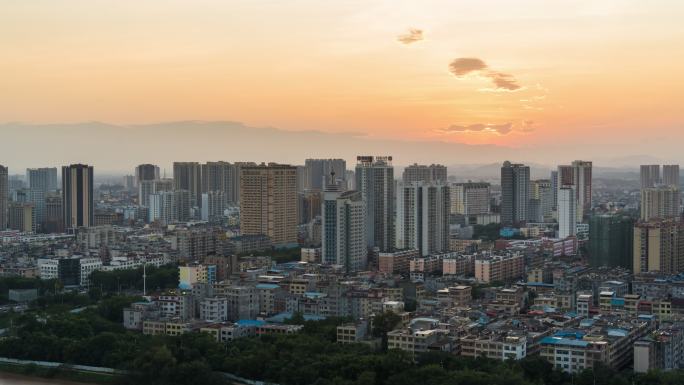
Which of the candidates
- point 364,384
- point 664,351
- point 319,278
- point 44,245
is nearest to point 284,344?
point 364,384

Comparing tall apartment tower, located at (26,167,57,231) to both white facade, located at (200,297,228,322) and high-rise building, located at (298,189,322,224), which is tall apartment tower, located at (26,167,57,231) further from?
white facade, located at (200,297,228,322)

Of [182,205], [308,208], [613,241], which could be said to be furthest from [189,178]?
[613,241]

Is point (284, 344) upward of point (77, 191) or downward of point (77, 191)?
downward

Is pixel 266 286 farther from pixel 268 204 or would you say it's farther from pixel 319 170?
pixel 319 170

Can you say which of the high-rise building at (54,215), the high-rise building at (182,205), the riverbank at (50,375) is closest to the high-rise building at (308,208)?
the high-rise building at (182,205)

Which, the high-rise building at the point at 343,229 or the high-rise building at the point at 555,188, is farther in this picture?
the high-rise building at the point at 555,188

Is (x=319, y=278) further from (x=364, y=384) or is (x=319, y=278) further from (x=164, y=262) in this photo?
(x=364, y=384)

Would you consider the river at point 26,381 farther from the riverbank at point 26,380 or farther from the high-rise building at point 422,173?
the high-rise building at point 422,173
